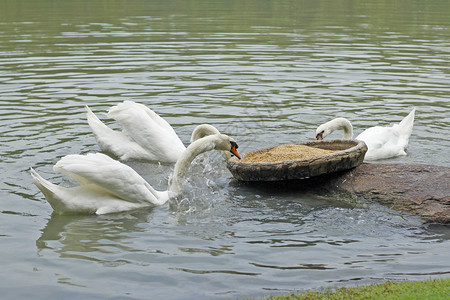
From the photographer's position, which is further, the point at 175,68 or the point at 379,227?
the point at 175,68

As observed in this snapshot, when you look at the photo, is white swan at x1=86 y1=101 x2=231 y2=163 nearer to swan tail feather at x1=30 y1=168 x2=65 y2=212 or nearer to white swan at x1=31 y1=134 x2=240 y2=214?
white swan at x1=31 y1=134 x2=240 y2=214

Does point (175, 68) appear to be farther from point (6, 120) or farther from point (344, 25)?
point (344, 25)

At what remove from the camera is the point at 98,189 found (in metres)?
9.48

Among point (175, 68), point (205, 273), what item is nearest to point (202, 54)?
point (175, 68)

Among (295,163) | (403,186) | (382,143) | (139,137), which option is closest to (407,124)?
(382,143)

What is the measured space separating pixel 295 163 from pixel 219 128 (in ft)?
14.1

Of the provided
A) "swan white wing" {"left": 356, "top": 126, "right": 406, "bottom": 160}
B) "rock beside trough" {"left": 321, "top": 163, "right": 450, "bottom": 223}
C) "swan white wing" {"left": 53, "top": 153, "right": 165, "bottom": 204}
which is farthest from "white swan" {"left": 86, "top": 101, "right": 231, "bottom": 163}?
"rock beside trough" {"left": 321, "top": 163, "right": 450, "bottom": 223}

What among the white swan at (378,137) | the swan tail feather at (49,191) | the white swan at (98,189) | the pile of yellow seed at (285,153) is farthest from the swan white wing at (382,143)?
the swan tail feather at (49,191)

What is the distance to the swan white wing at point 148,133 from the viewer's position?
11.7 m

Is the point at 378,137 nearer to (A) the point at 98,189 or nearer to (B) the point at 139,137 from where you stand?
(B) the point at 139,137

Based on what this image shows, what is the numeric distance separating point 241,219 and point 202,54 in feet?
43.2

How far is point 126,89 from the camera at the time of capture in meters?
16.7

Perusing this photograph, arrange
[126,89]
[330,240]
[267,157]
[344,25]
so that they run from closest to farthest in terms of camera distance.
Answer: [330,240] < [267,157] < [126,89] < [344,25]

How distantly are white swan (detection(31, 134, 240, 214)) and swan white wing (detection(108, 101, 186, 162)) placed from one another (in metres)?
2.05
